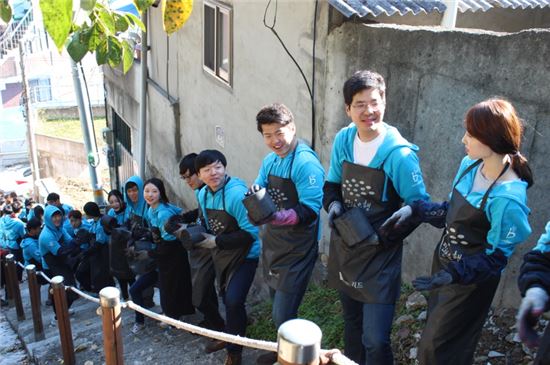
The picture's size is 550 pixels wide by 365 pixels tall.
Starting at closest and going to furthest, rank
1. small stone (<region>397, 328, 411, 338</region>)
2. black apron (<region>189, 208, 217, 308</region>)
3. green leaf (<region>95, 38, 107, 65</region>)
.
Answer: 1. green leaf (<region>95, 38, 107, 65</region>)
2. small stone (<region>397, 328, 411, 338</region>)
3. black apron (<region>189, 208, 217, 308</region>)

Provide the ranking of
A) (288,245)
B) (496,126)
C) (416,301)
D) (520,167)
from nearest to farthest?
(496,126) < (520,167) < (288,245) < (416,301)

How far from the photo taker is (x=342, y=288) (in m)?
3.32

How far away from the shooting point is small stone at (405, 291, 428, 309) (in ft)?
14.1

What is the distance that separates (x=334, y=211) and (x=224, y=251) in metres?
1.26

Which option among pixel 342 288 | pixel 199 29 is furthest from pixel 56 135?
pixel 342 288

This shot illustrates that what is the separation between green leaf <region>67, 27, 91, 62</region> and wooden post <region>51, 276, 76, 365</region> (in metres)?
2.89

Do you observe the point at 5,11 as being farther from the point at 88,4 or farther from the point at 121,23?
the point at 88,4

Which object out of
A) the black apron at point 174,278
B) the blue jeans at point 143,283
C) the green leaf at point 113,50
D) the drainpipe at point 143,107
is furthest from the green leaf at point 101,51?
the drainpipe at point 143,107

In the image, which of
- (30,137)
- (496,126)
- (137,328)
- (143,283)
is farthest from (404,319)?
(30,137)

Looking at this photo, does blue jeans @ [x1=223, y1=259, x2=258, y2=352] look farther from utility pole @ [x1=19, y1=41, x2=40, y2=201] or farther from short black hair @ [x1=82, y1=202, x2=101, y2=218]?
utility pole @ [x1=19, y1=41, x2=40, y2=201]

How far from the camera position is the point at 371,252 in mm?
3121

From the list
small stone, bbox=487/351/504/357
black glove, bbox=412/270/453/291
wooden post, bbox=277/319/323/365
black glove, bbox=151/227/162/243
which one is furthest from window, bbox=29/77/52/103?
wooden post, bbox=277/319/323/365

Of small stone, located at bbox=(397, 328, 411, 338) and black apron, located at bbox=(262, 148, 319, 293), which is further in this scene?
small stone, located at bbox=(397, 328, 411, 338)

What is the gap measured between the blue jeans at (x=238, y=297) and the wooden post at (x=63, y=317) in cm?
147
